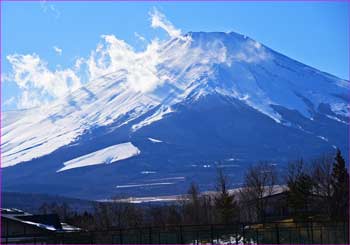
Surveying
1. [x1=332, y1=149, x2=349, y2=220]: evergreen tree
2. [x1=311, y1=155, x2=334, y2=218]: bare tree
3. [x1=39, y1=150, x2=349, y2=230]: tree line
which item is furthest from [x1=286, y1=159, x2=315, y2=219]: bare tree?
[x1=332, y1=149, x2=349, y2=220]: evergreen tree

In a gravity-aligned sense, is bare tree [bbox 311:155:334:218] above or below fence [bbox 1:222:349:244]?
above

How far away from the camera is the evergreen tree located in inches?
1885

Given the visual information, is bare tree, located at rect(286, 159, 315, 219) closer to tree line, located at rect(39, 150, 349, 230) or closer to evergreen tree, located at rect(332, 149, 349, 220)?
tree line, located at rect(39, 150, 349, 230)

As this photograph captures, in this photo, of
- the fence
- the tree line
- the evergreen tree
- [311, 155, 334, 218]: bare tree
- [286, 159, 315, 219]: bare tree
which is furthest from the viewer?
[286, 159, 315, 219]: bare tree

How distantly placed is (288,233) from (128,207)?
46950 mm

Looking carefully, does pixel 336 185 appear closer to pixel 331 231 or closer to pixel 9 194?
pixel 331 231

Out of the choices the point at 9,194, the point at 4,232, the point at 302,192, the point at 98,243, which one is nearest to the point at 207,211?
the point at 302,192

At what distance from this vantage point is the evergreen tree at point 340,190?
4788cm

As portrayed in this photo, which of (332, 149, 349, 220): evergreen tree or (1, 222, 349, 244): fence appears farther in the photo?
(332, 149, 349, 220): evergreen tree

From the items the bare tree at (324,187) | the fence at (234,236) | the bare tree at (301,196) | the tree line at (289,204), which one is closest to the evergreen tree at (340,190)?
the tree line at (289,204)

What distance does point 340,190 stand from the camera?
49.3m

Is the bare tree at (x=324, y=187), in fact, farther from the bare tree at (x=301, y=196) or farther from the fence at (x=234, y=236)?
the fence at (x=234, y=236)

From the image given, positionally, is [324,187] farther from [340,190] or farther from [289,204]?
[340,190]

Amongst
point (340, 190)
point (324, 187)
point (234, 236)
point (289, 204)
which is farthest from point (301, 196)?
point (234, 236)
